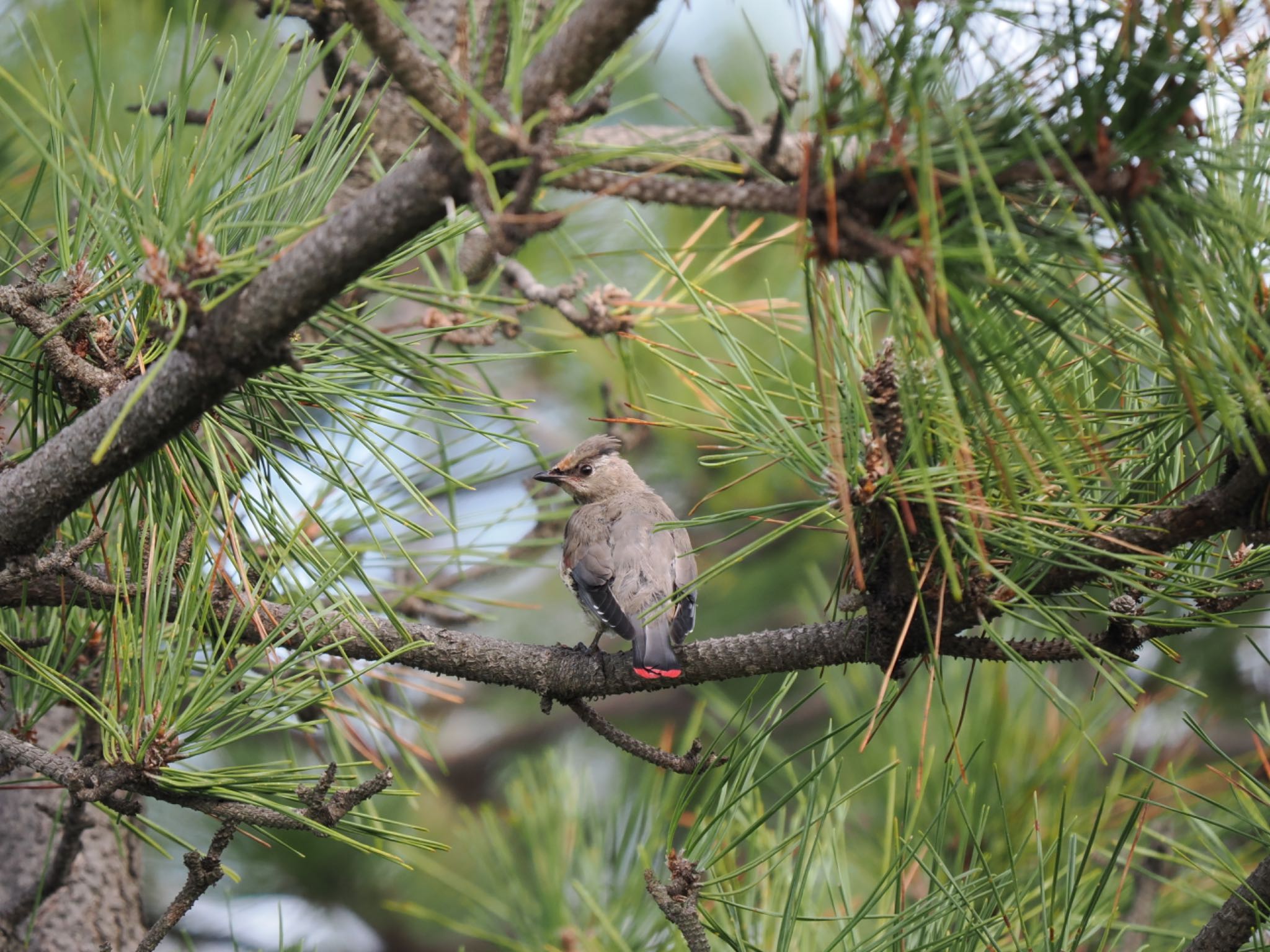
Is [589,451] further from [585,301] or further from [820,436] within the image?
[820,436]

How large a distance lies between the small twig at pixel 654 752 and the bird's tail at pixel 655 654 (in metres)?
0.14

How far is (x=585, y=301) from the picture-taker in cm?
284

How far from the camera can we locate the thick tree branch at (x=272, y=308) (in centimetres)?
129

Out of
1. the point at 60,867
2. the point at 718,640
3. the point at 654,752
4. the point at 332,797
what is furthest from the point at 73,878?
the point at 718,640

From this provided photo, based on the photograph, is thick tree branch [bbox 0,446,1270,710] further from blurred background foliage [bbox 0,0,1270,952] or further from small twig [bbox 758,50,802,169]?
small twig [bbox 758,50,802,169]

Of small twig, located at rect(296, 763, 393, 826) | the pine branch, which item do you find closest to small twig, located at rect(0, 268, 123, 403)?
the pine branch

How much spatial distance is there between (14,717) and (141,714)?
0.81 metres

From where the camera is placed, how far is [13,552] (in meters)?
1.86

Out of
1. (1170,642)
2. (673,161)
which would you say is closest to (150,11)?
(673,161)

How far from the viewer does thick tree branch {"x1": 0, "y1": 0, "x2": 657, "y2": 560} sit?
1.29m

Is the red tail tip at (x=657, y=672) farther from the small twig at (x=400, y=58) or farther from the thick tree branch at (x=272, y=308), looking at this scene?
the small twig at (x=400, y=58)

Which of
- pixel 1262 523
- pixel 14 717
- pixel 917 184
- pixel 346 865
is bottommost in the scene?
pixel 346 865

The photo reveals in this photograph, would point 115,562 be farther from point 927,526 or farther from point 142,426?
point 927,526

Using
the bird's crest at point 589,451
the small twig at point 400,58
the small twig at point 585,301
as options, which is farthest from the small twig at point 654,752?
the bird's crest at point 589,451
